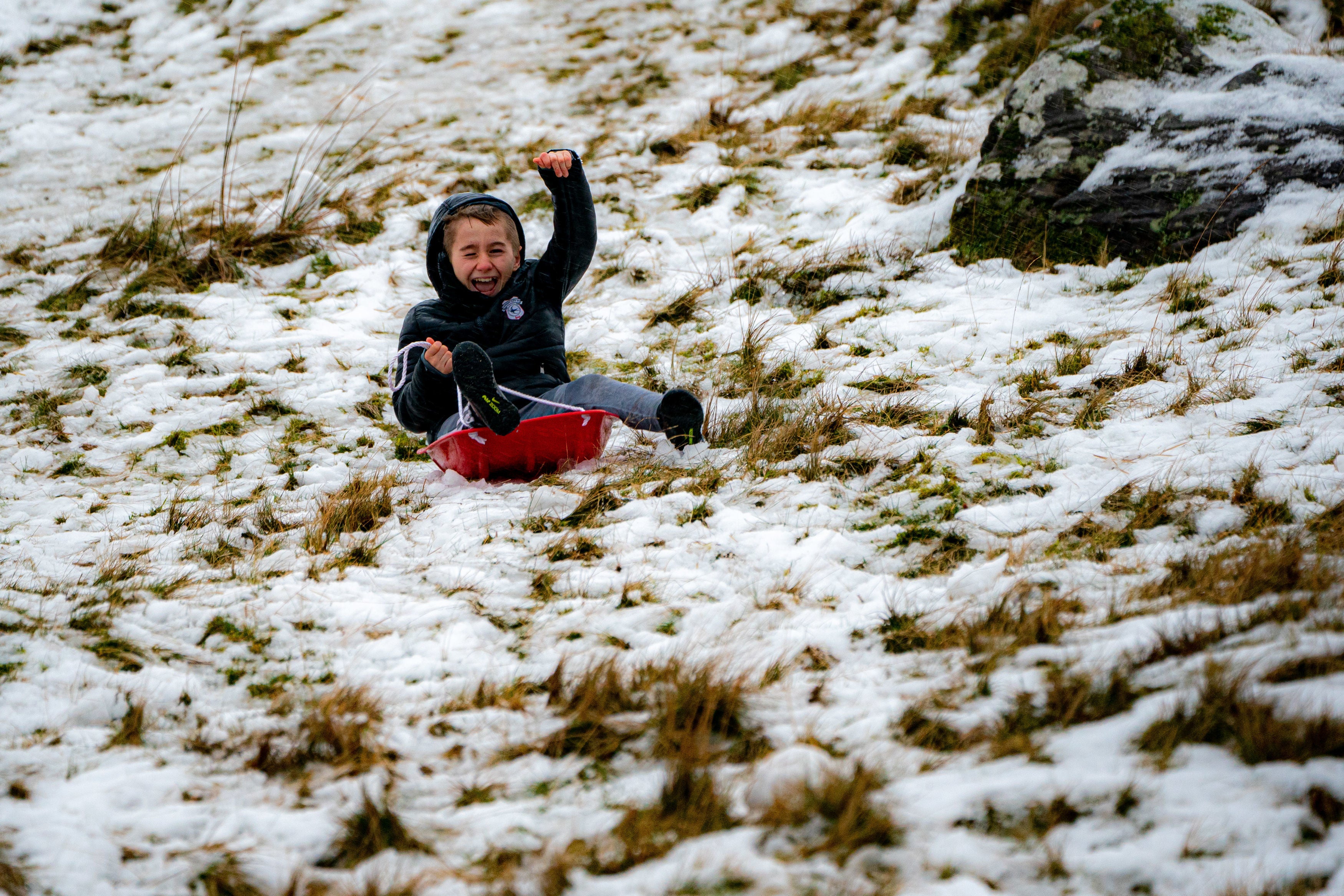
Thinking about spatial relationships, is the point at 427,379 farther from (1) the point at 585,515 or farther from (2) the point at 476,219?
(1) the point at 585,515

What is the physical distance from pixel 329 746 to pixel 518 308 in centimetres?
229

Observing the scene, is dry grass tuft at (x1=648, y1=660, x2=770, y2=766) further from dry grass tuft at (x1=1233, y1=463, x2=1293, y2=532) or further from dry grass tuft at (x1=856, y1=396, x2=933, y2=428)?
dry grass tuft at (x1=856, y1=396, x2=933, y2=428)

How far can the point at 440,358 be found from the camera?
3.48m

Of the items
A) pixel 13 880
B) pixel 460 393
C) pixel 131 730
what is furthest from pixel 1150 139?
pixel 13 880

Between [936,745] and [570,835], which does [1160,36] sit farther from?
[570,835]

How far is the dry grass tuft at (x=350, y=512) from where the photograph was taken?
128 inches

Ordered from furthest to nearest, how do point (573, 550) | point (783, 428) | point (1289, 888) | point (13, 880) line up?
1. point (783, 428)
2. point (573, 550)
3. point (13, 880)
4. point (1289, 888)

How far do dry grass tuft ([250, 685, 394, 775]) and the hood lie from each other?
86.7 inches

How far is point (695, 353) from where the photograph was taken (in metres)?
4.77

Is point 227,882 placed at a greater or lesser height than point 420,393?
lesser

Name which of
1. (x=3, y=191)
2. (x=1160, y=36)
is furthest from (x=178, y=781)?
(x=3, y=191)

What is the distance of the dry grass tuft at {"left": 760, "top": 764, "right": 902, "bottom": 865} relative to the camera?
1.78 metres

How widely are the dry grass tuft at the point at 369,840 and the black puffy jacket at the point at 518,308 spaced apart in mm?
2195

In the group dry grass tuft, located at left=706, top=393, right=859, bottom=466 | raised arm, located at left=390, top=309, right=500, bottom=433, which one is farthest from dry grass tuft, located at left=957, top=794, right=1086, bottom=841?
raised arm, located at left=390, top=309, right=500, bottom=433
